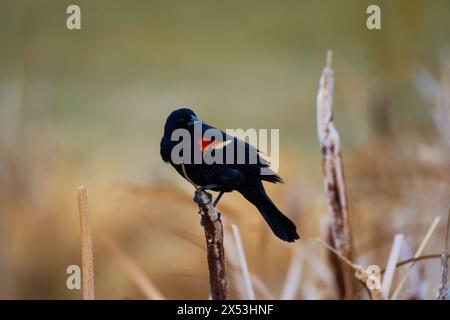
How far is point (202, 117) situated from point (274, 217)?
5.27 feet

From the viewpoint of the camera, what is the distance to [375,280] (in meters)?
1.19

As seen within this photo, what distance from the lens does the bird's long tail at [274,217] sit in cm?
132

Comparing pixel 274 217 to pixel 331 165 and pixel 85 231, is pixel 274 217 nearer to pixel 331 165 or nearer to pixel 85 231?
pixel 331 165

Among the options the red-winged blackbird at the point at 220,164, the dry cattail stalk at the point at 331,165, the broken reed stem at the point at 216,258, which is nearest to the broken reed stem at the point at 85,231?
the broken reed stem at the point at 216,258

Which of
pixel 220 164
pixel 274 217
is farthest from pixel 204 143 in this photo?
pixel 274 217

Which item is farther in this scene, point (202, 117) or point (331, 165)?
point (202, 117)

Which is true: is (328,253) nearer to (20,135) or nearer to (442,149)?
(442,149)

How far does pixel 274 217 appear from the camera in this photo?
1354 millimetres

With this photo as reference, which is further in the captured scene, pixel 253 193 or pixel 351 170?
pixel 351 170

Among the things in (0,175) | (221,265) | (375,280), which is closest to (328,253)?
(375,280)

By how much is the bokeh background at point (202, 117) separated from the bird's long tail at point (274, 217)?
0.26 metres
